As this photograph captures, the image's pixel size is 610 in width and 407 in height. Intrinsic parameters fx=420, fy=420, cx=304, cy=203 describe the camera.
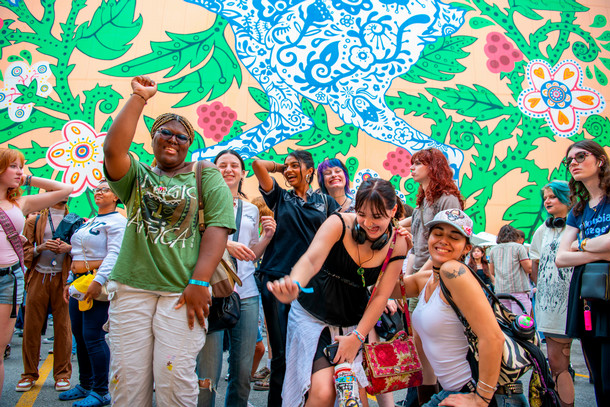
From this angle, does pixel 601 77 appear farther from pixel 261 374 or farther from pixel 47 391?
pixel 47 391

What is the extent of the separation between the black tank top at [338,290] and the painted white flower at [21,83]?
27.3 ft

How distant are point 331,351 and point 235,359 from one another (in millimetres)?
931

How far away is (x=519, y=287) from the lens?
233 inches

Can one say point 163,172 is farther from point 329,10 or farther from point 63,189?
point 329,10

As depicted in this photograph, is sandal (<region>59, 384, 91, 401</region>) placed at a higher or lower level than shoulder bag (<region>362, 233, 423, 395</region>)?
lower

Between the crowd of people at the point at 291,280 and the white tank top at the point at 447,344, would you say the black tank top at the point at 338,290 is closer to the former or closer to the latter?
the crowd of people at the point at 291,280

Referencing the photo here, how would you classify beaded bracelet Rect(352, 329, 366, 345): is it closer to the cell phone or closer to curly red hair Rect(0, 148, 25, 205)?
the cell phone

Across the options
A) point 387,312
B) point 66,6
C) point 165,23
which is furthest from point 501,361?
point 66,6

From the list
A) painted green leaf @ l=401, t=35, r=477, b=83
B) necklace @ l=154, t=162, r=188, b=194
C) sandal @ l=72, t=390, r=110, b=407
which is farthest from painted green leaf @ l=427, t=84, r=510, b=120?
sandal @ l=72, t=390, r=110, b=407

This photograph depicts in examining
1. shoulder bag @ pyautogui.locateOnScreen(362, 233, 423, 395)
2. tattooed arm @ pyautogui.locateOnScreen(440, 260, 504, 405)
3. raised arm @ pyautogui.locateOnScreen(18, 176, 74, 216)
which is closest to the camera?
tattooed arm @ pyautogui.locateOnScreen(440, 260, 504, 405)

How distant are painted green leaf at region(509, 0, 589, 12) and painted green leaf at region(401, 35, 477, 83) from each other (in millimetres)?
1476

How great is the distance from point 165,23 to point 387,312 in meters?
8.31

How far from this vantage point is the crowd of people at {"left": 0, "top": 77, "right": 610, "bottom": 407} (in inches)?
85.6

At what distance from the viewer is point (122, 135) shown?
7.11 feet
